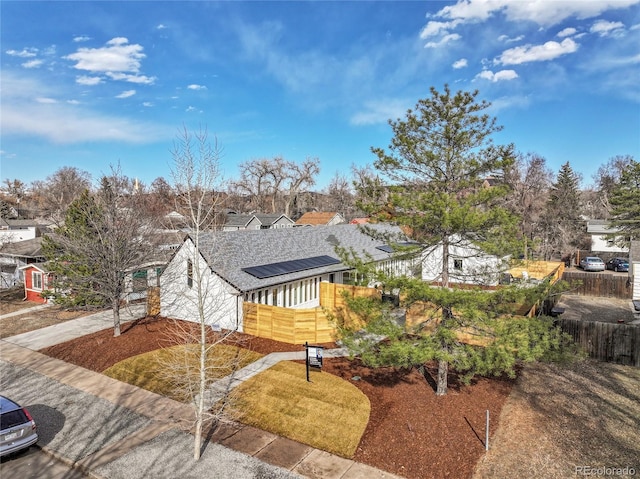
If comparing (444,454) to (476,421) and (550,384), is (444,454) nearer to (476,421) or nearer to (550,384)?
(476,421)

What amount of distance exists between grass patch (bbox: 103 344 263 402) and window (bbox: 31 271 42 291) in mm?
15272

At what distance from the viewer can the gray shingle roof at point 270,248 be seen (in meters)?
18.4

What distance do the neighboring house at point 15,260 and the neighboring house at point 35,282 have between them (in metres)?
2.13

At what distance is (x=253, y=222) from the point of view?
61469 mm

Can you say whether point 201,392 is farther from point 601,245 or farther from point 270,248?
point 601,245

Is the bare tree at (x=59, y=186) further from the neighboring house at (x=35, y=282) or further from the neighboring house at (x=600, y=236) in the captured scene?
the neighboring house at (x=600, y=236)

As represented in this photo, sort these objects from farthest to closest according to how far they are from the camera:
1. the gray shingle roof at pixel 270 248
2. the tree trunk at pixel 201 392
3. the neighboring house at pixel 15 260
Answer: the neighboring house at pixel 15 260 → the gray shingle roof at pixel 270 248 → the tree trunk at pixel 201 392

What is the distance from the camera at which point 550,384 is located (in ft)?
43.1

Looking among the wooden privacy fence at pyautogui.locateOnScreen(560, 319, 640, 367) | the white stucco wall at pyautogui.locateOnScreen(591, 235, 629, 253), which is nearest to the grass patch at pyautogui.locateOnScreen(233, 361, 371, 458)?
the wooden privacy fence at pyautogui.locateOnScreen(560, 319, 640, 367)

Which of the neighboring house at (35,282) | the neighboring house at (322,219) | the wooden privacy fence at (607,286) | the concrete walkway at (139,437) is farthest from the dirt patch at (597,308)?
the neighboring house at (322,219)

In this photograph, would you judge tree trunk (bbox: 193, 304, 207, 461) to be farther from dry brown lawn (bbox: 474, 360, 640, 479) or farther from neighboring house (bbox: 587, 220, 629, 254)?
neighboring house (bbox: 587, 220, 629, 254)

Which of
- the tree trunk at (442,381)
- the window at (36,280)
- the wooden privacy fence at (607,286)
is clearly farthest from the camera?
the wooden privacy fence at (607,286)

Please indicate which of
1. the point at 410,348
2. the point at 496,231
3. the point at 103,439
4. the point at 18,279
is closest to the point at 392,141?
the point at 496,231

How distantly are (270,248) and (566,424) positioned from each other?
15.9m
